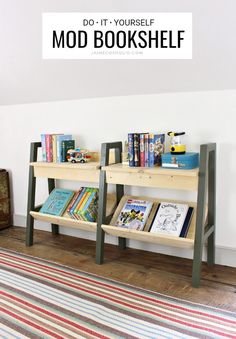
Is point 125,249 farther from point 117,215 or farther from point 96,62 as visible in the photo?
point 96,62

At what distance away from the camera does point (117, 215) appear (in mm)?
2145

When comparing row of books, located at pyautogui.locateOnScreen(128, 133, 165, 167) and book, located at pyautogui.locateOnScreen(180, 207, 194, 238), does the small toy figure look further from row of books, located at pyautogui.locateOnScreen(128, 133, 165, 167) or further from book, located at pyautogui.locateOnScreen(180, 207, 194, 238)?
book, located at pyautogui.locateOnScreen(180, 207, 194, 238)

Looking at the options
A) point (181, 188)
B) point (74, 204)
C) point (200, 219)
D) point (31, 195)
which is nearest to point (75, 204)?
point (74, 204)

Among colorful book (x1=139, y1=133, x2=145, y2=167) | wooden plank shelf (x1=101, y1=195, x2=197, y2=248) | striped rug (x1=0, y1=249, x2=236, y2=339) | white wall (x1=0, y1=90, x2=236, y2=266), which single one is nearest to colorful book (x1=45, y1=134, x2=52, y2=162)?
white wall (x1=0, y1=90, x2=236, y2=266)

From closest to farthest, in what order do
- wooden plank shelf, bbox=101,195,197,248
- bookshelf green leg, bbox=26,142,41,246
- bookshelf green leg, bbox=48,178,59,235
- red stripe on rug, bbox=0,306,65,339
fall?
red stripe on rug, bbox=0,306,65,339 → wooden plank shelf, bbox=101,195,197,248 → bookshelf green leg, bbox=26,142,41,246 → bookshelf green leg, bbox=48,178,59,235

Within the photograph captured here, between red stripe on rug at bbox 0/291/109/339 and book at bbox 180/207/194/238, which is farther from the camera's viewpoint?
book at bbox 180/207/194/238

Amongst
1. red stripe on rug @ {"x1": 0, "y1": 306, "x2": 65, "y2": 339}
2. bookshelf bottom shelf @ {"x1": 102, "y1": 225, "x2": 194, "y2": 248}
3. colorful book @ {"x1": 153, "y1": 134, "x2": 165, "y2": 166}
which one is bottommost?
red stripe on rug @ {"x1": 0, "y1": 306, "x2": 65, "y2": 339}

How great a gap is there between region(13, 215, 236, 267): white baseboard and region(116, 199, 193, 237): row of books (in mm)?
325

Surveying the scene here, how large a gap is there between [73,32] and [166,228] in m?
1.36

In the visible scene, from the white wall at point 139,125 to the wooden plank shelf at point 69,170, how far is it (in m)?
0.29

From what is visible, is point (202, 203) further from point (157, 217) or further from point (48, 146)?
point (48, 146)

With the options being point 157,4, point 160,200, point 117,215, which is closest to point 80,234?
point 117,215

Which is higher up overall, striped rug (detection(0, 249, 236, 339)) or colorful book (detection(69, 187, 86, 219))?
colorful book (detection(69, 187, 86, 219))

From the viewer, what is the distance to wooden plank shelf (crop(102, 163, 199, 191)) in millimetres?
1769
